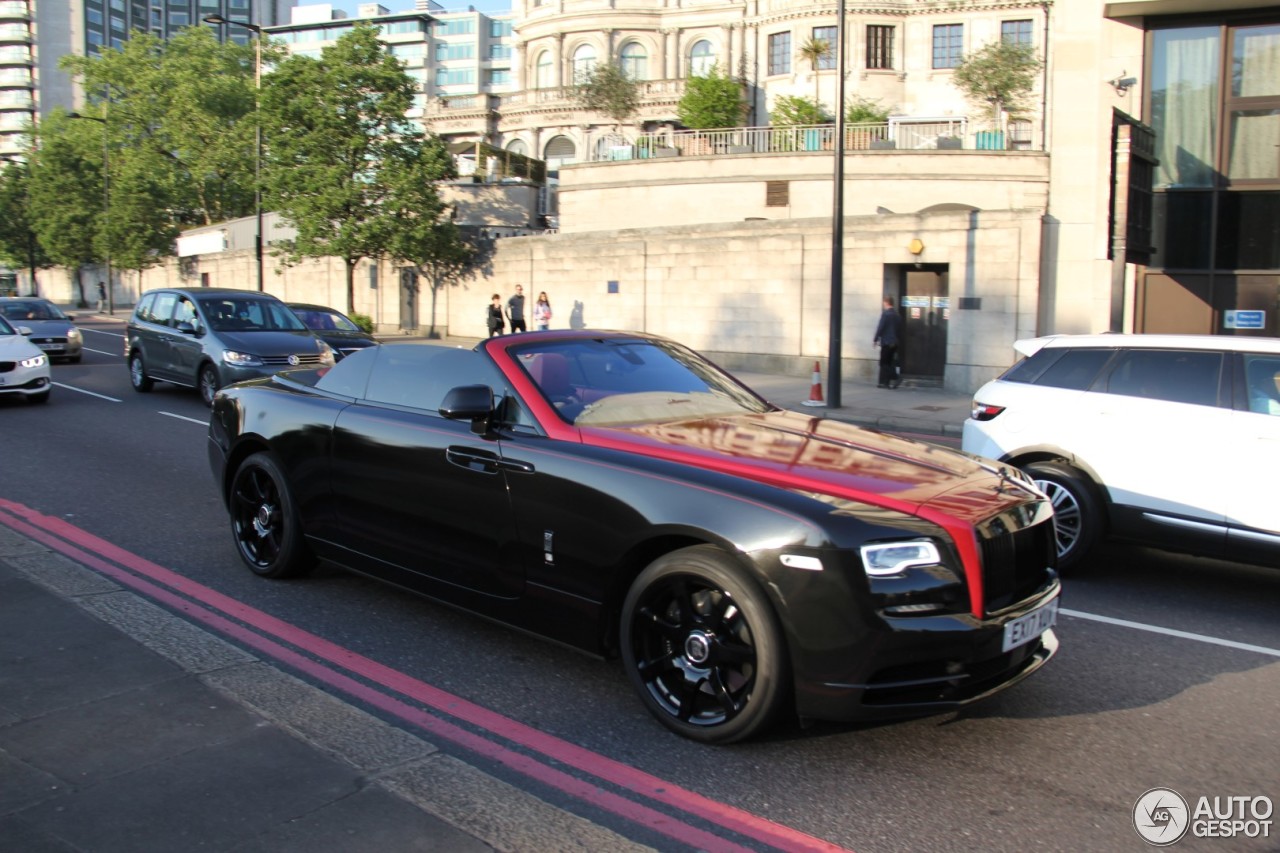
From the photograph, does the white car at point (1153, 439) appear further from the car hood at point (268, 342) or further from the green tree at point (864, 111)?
the green tree at point (864, 111)

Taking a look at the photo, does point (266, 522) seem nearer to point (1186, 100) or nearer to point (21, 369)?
point (21, 369)

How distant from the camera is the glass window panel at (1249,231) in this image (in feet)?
65.0

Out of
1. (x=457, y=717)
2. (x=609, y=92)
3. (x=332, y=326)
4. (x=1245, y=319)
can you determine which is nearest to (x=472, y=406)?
(x=457, y=717)

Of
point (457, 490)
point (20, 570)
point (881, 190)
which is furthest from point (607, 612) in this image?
point (881, 190)

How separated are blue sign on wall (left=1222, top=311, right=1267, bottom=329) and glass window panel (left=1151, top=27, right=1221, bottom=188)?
8.61 ft

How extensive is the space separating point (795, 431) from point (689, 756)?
1782 millimetres

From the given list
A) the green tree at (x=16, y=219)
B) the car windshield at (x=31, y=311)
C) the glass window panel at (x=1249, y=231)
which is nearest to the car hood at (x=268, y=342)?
the car windshield at (x=31, y=311)

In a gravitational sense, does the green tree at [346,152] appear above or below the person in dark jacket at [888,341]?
above

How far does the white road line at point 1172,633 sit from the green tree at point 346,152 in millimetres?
26923

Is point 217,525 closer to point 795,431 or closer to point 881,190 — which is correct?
point 795,431

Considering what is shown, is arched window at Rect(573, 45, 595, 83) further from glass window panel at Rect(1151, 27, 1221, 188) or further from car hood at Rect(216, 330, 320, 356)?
car hood at Rect(216, 330, 320, 356)

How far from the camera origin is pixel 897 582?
3.73m

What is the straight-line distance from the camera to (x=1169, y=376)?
6891 mm

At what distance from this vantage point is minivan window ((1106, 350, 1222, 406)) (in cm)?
671
